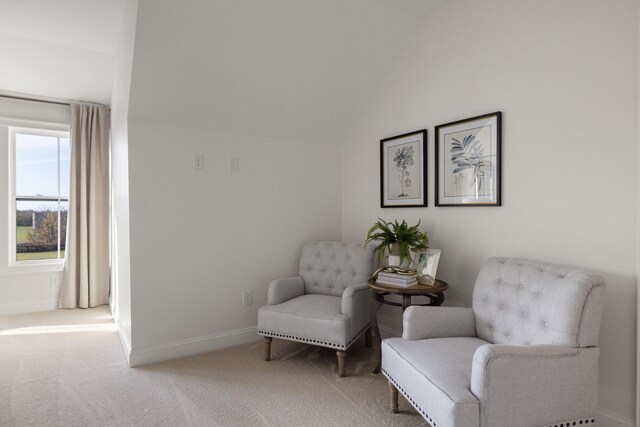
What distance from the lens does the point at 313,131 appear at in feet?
11.2

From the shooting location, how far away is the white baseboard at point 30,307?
392cm

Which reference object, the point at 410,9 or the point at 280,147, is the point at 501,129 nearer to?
the point at 410,9

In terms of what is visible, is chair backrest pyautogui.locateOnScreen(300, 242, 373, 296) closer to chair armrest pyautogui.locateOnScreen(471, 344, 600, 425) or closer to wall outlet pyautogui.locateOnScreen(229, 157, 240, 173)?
wall outlet pyautogui.locateOnScreen(229, 157, 240, 173)

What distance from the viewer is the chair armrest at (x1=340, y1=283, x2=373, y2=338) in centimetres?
253

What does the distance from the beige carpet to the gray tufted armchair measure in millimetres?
477

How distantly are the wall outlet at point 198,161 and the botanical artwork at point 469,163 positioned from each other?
195 centimetres

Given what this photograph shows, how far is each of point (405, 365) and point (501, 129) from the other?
1.58 meters

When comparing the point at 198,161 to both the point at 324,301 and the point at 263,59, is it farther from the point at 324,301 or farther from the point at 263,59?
the point at 324,301

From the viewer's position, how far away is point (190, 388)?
91.1 inches

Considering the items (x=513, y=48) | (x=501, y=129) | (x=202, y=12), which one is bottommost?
(x=501, y=129)

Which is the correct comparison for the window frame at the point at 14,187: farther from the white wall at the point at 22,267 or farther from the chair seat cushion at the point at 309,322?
the chair seat cushion at the point at 309,322

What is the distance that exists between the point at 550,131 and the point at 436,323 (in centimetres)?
129

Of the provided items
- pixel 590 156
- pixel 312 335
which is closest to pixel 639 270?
pixel 590 156

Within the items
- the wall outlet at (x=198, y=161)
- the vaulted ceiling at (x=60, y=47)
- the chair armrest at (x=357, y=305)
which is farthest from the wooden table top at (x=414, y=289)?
the vaulted ceiling at (x=60, y=47)
